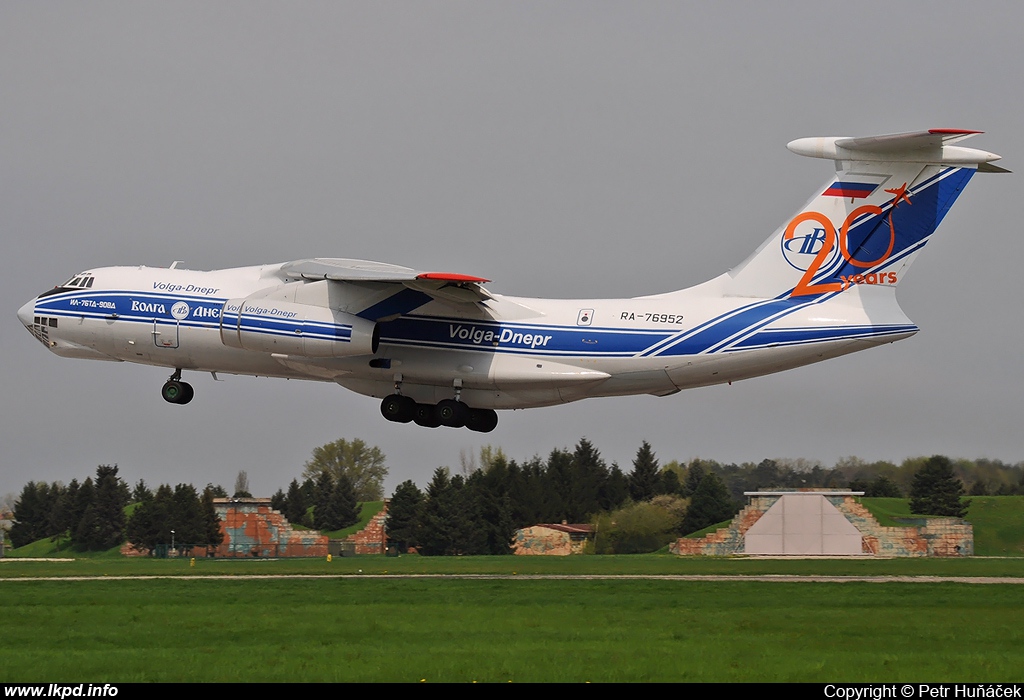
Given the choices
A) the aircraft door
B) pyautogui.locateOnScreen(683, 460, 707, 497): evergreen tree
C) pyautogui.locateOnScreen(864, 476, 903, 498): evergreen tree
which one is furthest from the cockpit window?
pyautogui.locateOnScreen(864, 476, 903, 498): evergreen tree

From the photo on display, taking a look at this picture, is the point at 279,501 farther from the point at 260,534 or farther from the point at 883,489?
the point at 883,489

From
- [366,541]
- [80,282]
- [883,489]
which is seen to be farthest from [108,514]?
[883,489]

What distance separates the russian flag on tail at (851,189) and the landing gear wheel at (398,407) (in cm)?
710

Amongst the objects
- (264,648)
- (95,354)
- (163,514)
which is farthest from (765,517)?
(264,648)

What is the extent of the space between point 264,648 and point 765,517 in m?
18.3

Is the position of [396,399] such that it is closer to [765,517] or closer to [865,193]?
[865,193]

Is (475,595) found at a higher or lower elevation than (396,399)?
lower

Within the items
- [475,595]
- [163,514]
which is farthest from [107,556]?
[475,595]

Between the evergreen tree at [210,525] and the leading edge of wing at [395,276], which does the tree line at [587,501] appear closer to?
the evergreen tree at [210,525]

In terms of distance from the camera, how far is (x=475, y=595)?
16.0 m

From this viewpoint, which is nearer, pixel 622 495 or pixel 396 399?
pixel 396 399
